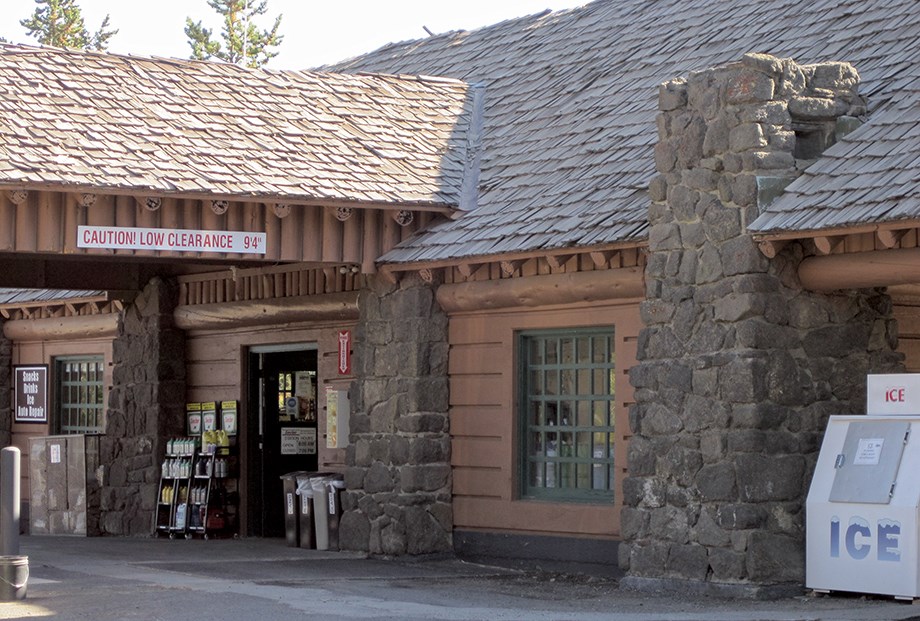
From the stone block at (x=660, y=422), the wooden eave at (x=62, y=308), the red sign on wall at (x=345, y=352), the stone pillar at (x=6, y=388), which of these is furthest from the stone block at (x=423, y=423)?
the stone pillar at (x=6, y=388)

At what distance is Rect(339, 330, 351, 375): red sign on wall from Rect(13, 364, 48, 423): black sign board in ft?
21.8

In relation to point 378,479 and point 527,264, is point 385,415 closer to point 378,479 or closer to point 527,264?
point 378,479


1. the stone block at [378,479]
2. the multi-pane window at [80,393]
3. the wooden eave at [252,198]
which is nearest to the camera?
the wooden eave at [252,198]

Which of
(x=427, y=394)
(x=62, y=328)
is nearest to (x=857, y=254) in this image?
(x=427, y=394)

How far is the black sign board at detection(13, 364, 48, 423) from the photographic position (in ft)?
70.5

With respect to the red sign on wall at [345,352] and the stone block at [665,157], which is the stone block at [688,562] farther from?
the red sign on wall at [345,352]

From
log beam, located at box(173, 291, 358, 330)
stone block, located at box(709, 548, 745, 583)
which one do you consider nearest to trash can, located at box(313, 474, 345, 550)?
log beam, located at box(173, 291, 358, 330)

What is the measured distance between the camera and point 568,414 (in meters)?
14.4

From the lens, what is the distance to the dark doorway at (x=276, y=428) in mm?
17953

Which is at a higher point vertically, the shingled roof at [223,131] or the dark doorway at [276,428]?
the shingled roof at [223,131]

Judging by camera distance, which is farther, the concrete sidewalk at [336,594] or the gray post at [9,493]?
the gray post at [9,493]

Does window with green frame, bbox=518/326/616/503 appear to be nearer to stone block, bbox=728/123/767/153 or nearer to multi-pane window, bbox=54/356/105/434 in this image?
stone block, bbox=728/123/767/153

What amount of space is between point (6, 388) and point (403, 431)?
9212mm

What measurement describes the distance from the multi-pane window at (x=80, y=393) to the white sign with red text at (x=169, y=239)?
6.51 meters
